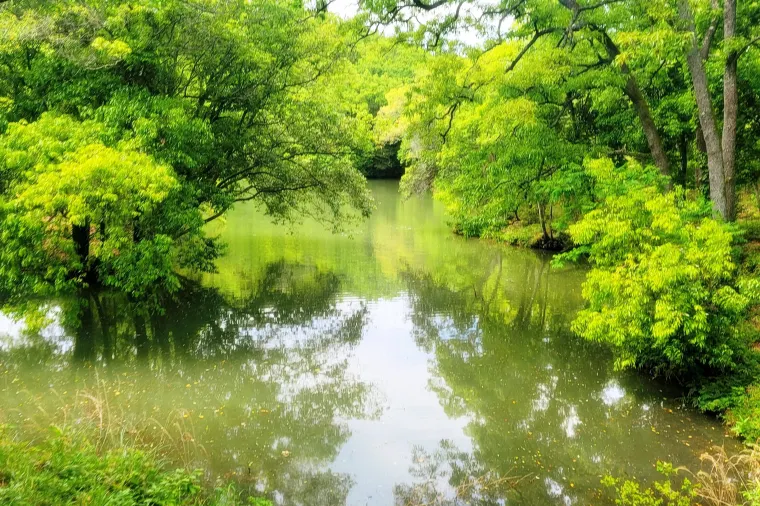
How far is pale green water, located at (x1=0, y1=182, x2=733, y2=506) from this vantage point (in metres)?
5.35

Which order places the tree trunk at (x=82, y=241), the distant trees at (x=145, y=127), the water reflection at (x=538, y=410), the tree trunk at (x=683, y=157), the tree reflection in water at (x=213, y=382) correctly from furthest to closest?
the tree trunk at (x=683, y=157), the tree trunk at (x=82, y=241), the distant trees at (x=145, y=127), the tree reflection in water at (x=213, y=382), the water reflection at (x=538, y=410)

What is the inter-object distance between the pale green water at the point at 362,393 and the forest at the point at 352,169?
6.6 inches

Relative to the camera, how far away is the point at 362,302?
12.1m

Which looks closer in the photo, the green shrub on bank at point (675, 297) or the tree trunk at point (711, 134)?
the green shrub on bank at point (675, 297)

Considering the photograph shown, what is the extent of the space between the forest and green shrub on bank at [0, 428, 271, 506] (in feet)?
0.09

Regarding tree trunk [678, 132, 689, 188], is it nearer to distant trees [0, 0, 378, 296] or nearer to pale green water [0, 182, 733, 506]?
pale green water [0, 182, 733, 506]

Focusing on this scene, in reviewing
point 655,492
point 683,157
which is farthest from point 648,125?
point 655,492

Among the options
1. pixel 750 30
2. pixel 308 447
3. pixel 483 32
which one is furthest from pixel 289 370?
pixel 750 30

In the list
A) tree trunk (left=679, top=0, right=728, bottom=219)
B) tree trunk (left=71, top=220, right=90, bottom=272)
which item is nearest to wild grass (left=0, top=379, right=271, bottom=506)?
tree trunk (left=71, top=220, right=90, bottom=272)

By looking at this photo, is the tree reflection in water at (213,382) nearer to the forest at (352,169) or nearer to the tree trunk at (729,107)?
the forest at (352,169)

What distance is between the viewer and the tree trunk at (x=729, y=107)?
7.80 metres

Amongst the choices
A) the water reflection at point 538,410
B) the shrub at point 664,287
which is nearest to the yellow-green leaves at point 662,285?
the shrub at point 664,287

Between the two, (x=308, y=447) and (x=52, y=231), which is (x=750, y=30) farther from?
(x=52, y=231)

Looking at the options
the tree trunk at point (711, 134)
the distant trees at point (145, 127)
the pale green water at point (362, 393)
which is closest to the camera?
the pale green water at point (362, 393)
